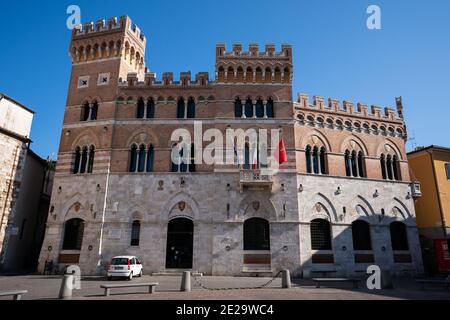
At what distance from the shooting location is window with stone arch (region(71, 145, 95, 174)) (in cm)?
2548

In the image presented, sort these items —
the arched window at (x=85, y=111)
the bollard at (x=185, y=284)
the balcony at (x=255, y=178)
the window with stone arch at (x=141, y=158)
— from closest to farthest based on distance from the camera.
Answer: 1. the bollard at (x=185, y=284)
2. the balcony at (x=255, y=178)
3. the window with stone arch at (x=141, y=158)
4. the arched window at (x=85, y=111)

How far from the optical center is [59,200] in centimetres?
2480

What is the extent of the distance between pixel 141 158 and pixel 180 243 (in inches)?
302

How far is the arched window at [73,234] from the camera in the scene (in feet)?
78.6

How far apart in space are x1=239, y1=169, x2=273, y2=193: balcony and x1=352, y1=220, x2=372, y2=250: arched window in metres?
8.37

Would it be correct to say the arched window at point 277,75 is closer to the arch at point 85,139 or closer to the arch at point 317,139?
the arch at point 317,139

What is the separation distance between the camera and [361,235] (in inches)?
993

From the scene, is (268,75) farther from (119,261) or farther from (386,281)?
(119,261)

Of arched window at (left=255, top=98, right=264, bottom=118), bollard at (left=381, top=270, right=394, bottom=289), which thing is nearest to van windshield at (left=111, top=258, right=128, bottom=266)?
arched window at (left=255, top=98, right=264, bottom=118)

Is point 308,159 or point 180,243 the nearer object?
point 180,243

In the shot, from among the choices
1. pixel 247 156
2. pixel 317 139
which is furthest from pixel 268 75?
pixel 247 156

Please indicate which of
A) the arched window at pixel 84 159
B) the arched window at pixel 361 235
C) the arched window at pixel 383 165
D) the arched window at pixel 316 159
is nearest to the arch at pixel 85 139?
the arched window at pixel 84 159

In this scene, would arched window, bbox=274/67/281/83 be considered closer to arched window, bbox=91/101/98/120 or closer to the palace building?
the palace building

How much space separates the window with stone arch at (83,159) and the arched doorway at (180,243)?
8.57 metres
